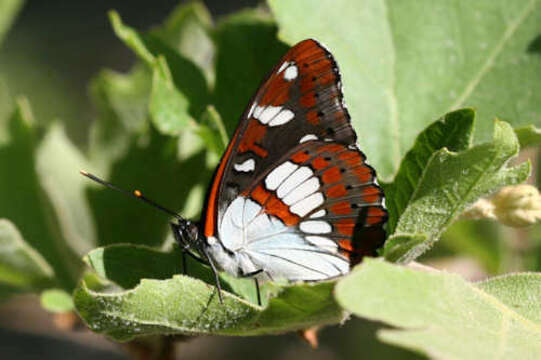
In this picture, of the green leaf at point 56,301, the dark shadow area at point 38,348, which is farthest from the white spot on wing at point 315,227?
the dark shadow area at point 38,348

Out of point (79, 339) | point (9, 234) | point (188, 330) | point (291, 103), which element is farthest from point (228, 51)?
point (79, 339)

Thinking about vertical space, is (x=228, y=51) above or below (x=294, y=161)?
above

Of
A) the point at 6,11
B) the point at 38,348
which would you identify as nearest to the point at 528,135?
the point at 6,11

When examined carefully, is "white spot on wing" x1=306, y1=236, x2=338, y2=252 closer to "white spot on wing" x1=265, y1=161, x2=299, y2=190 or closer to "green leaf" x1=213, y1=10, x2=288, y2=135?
"white spot on wing" x1=265, y1=161, x2=299, y2=190

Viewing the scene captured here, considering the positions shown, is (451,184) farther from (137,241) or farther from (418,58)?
(137,241)

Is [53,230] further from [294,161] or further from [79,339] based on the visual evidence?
[79,339]

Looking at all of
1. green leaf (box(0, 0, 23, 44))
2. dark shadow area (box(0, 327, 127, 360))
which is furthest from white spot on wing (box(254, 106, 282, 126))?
dark shadow area (box(0, 327, 127, 360))
